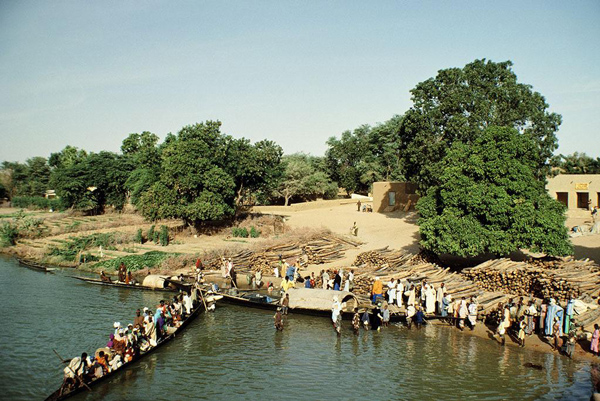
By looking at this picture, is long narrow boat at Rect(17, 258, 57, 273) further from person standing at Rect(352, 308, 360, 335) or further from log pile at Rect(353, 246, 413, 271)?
person standing at Rect(352, 308, 360, 335)

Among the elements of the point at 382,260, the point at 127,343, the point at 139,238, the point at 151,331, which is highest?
the point at 139,238

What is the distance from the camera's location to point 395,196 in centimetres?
5159

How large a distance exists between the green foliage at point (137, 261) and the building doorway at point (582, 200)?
3866cm

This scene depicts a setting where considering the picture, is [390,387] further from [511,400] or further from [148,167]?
[148,167]

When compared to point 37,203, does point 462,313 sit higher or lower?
lower

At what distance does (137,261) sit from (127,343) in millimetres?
18222

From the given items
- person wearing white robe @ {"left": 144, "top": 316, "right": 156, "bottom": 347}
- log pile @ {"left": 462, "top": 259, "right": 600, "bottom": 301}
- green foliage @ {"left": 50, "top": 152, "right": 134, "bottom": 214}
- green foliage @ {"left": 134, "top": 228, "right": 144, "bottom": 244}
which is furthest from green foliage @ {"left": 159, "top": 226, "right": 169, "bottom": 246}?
log pile @ {"left": 462, "top": 259, "right": 600, "bottom": 301}

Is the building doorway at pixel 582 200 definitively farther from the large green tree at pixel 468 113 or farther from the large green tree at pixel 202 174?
the large green tree at pixel 202 174

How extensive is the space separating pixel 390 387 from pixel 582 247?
21961 mm

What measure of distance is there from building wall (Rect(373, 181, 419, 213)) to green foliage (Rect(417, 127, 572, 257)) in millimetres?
22718

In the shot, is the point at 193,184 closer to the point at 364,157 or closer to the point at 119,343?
the point at 119,343

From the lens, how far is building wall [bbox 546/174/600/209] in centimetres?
4331

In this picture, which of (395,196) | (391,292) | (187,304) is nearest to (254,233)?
(395,196)

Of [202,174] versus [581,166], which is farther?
[581,166]
